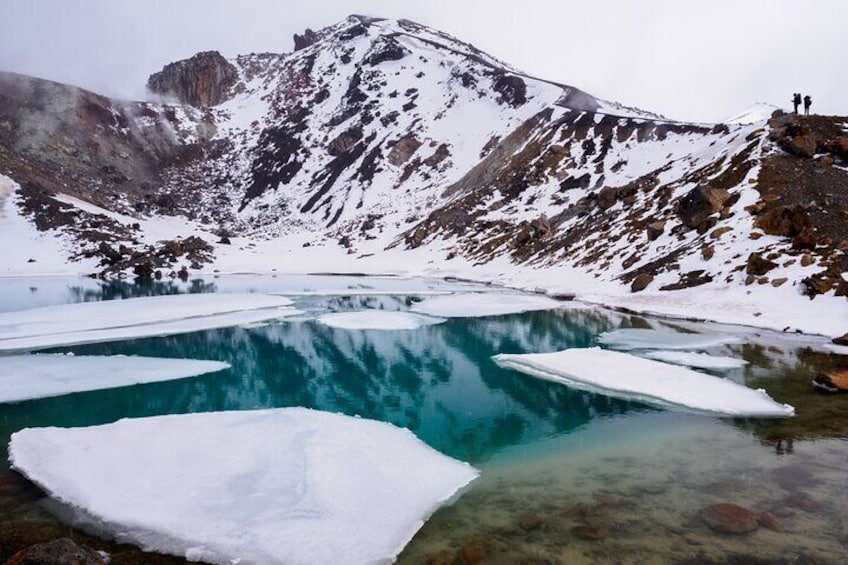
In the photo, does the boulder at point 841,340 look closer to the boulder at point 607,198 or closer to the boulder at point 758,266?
the boulder at point 758,266

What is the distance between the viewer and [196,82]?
153375mm

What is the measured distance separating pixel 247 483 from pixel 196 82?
552 ft

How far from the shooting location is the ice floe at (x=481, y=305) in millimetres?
31625

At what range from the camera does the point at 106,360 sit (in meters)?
19.4

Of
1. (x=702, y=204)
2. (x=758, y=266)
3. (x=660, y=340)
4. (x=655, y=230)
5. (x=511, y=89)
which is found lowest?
(x=660, y=340)

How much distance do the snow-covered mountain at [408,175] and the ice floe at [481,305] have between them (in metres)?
5.11

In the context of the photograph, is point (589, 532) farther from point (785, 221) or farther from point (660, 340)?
point (785, 221)

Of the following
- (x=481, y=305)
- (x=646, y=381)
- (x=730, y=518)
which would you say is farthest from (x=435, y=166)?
(x=730, y=518)

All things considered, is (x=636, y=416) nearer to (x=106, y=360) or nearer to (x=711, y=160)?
(x=106, y=360)

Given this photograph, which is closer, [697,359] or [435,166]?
[697,359]

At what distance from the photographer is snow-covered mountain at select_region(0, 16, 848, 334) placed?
3359 cm

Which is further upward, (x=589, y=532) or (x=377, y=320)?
(x=377, y=320)

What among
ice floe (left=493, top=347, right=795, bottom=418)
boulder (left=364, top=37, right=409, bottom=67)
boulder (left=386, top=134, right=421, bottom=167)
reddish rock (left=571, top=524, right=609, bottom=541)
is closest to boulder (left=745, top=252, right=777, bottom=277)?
ice floe (left=493, top=347, right=795, bottom=418)

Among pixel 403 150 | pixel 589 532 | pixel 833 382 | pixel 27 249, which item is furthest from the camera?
pixel 403 150
